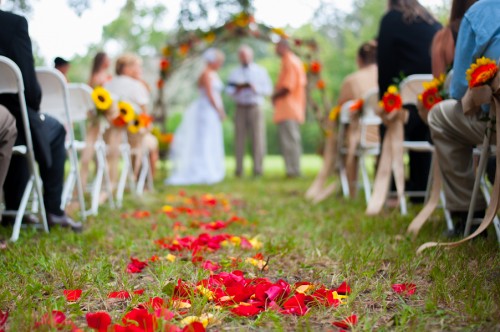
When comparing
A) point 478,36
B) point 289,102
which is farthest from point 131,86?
point 478,36

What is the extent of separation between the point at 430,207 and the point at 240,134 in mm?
6975

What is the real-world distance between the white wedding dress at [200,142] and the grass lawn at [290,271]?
5.48 metres

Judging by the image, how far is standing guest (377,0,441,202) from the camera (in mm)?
4953

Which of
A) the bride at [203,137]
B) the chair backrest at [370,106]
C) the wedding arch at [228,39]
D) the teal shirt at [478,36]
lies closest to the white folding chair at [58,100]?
the teal shirt at [478,36]

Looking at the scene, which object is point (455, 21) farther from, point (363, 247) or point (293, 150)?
point (293, 150)

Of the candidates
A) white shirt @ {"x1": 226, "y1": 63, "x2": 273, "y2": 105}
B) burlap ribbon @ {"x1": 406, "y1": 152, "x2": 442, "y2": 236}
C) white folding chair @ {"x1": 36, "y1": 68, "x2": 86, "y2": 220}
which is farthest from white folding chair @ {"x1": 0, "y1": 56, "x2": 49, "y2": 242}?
white shirt @ {"x1": 226, "y1": 63, "x2": 273, "y2": 105}

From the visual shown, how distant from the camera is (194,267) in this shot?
264 centimetres

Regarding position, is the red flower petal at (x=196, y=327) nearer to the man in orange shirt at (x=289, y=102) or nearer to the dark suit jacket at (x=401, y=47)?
the dark suit jacket at (x=401, y=47)

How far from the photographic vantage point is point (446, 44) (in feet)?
11.9

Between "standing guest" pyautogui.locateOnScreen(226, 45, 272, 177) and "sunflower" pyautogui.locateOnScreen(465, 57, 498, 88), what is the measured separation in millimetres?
7583

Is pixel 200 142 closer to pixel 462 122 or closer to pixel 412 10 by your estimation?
pixel 412 10

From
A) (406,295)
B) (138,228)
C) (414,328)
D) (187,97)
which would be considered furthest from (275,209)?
(187,97)

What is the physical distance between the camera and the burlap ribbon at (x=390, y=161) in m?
4.52

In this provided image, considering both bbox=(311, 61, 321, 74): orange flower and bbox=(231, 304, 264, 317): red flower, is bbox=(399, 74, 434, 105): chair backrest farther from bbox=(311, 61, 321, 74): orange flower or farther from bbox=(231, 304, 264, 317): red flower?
bbox=(311, 61, 321, 74): orange flower
